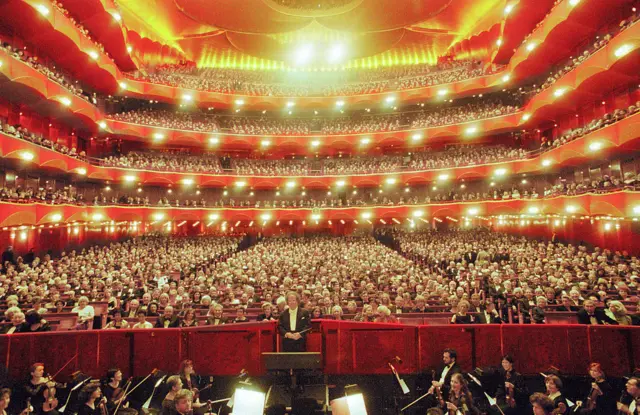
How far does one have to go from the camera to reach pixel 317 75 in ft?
131

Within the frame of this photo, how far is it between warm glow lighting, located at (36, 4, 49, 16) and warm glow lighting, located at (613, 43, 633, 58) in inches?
952

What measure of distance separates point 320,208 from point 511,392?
87.4 ft

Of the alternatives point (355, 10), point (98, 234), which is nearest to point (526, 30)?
point (355, 10)

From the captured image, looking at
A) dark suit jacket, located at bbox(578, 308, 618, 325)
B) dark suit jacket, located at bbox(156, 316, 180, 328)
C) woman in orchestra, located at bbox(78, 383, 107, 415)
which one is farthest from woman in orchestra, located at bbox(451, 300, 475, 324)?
woman in orchestra, located at bbox(78, 383, 107, 415)

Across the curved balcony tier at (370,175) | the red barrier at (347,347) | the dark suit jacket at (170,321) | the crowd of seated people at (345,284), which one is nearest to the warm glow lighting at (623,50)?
the curved balcony tier at (370,175)

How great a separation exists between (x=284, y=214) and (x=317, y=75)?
1656cm

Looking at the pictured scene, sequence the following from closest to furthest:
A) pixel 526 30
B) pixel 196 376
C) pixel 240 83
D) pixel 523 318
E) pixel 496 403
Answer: pixel 496 403
pixel 196 376
pixel 523 318
pixel 526 30
pixel 240 83

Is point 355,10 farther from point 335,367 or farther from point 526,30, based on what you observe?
point 335,367

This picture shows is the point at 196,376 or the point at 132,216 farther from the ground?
the point at 132,216

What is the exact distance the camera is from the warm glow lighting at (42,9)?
669 inches

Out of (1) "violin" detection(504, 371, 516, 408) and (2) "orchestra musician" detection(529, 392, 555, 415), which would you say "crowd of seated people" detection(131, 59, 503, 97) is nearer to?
(1) "violin" detection(504, 371, 516, 408)

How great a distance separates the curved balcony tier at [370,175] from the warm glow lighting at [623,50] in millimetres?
2513

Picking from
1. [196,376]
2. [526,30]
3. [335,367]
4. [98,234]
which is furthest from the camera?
[98,234]

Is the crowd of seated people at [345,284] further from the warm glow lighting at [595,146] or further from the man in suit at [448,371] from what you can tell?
the warm glow lighting at [595,146]
